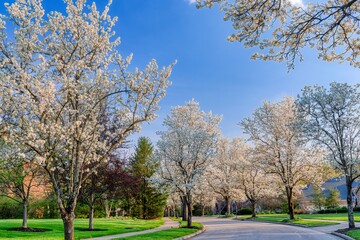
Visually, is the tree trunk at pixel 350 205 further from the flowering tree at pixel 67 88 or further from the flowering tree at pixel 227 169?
the flowering tree at pixel 227 169

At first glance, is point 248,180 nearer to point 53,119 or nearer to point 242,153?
point 242,153

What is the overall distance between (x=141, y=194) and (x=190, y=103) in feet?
76.9

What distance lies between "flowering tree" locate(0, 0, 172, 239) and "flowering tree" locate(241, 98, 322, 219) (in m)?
24.0

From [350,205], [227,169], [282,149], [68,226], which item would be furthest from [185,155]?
[227,169]

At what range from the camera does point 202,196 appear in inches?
2516

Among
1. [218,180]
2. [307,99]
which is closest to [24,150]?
[307,99]

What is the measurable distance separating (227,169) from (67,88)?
47217mm

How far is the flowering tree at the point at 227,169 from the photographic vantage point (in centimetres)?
5397

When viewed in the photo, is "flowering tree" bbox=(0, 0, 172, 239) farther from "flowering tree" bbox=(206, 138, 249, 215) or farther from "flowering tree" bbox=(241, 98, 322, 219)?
"flowering tree" bbox=(206, 138, 249, 215)

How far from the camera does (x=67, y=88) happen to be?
12.1m

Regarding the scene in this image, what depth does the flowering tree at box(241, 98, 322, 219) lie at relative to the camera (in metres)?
34.9

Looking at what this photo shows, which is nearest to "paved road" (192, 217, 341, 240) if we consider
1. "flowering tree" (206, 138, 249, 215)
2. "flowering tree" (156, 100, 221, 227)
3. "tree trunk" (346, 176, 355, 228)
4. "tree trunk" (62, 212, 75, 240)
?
"tree trunk" (346, 176, 355, 228)

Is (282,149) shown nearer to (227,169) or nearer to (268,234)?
(268,234)

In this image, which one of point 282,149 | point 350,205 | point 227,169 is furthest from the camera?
point 227,169
